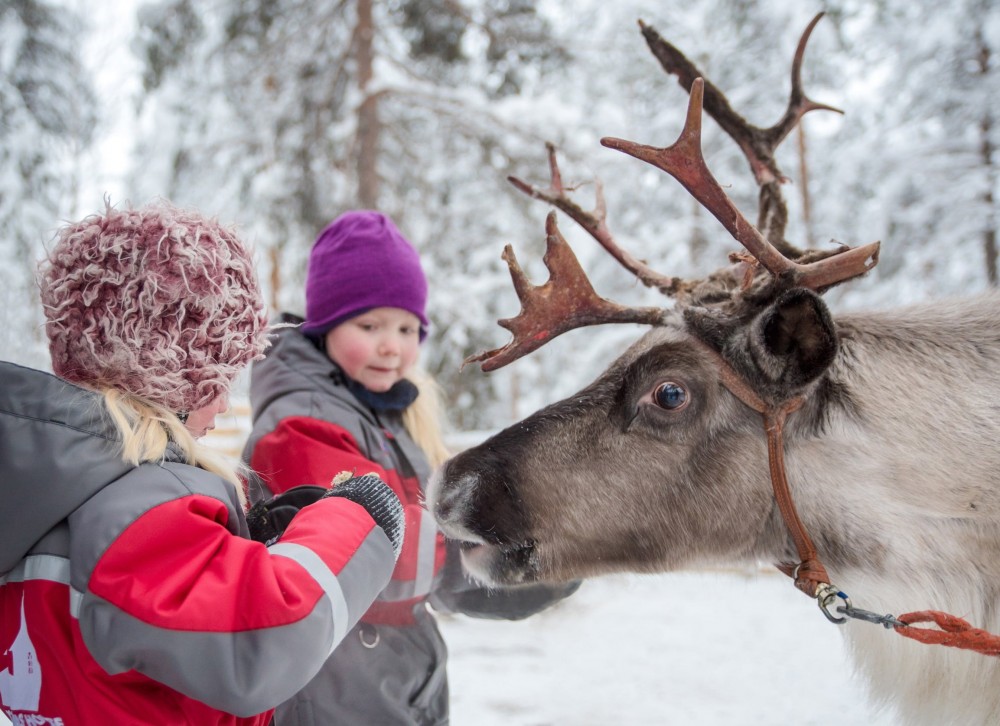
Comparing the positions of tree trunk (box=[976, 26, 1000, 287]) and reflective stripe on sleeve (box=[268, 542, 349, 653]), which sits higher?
tree trunk (box=[976, 26, 1000, 287])

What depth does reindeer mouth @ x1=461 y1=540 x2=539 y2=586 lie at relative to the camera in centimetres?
194

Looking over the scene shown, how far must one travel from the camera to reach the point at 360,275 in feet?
7.84

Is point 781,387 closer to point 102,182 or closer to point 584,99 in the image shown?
point 584,99

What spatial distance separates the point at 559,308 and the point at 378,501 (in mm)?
861

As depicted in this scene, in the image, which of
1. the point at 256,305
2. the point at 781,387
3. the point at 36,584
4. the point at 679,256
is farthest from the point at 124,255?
the point at 679,256

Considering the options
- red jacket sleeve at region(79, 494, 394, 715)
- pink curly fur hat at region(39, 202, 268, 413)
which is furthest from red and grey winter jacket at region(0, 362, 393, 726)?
pink curly fur hat at region(39, 202, 268, 413)

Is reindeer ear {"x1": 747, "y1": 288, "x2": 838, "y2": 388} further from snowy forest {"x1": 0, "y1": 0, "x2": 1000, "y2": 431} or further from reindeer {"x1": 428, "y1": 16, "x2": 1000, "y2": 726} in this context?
snowy forest {"x1": 0, "y1": 0, "x2": 1000, "y2": 431}

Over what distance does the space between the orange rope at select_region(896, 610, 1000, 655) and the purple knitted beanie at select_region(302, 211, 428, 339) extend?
167 centimetres

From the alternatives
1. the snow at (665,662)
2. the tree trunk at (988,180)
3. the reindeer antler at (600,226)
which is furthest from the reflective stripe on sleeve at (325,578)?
the tree trunk at (988,180)

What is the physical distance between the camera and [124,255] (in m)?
1.41

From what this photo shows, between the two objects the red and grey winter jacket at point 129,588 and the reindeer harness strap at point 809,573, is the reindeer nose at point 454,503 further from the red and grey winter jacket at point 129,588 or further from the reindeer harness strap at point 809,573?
the reindeer harness strap at point 809,573

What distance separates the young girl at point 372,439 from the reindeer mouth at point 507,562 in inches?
5.7

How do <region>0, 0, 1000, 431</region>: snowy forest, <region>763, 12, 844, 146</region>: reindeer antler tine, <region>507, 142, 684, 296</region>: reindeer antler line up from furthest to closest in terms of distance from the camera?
<region>0, 0, 1000, 431</region>: snowy forest → <region>763, 12, 844, 146</region>: reindeer antler tine → <region>507, 142, 684, 296</region>: reindeer antler

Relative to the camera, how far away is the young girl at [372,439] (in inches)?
77.9
